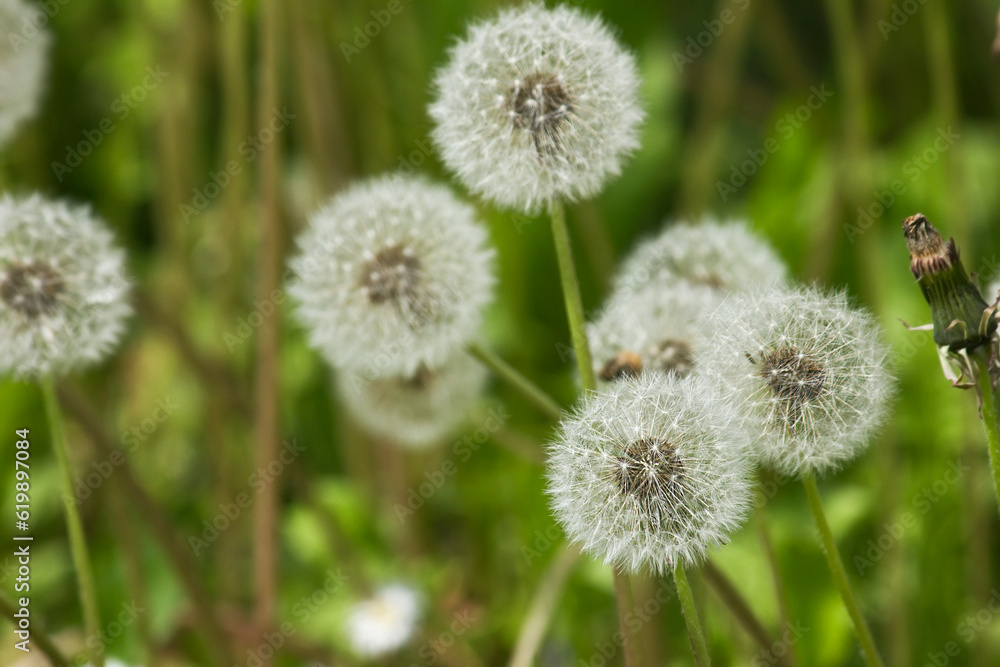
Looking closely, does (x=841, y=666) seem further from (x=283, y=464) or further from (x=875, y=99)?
Result: (x=875, y=99)

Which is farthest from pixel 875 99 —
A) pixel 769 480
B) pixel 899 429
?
pixel 769 480

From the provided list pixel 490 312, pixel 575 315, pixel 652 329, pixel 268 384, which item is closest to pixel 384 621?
pixel 268 384

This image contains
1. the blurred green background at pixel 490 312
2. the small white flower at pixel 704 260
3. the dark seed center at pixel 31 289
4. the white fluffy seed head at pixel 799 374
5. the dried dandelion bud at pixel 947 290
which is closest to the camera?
the dried dandelion bud at pixel 947 290

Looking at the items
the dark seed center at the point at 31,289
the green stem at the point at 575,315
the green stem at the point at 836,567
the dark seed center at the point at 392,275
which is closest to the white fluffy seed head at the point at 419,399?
the dark seed center at the point at 392,275

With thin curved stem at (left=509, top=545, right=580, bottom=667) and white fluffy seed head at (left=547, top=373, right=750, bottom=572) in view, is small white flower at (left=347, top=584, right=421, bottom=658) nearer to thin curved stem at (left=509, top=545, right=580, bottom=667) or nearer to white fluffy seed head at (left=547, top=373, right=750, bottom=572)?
thin curved stem at (left=509, top=545, right=580, bottom=667)

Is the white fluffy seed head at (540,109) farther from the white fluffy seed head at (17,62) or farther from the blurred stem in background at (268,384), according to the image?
the white fluffy seed head at (17,62)

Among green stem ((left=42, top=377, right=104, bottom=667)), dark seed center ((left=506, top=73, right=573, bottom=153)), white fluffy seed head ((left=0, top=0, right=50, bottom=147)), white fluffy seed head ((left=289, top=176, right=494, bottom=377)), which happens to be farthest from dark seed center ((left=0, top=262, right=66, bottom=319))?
dark seed center ((left=506, top=73, right=573, bottom=153))
